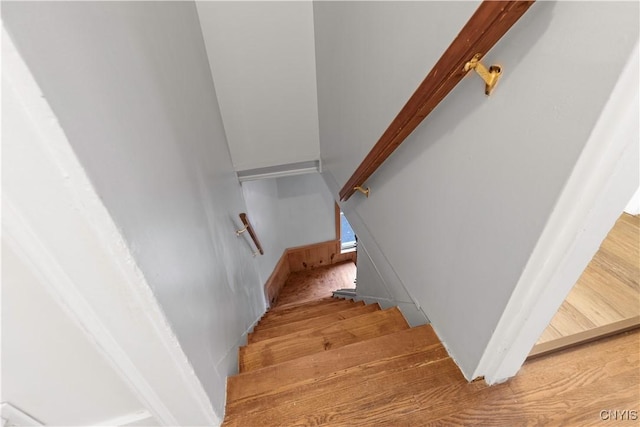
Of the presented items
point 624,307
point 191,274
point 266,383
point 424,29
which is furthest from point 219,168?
point 624,307

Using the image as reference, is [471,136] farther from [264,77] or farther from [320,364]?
[264,77]

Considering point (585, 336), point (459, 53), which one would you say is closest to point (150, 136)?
point (459, 53)

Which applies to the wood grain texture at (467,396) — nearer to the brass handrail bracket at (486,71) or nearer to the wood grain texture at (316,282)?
the brass handrail bracket at (486,71)

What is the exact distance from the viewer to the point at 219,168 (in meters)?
1.89

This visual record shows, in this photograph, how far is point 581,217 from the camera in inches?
23.9

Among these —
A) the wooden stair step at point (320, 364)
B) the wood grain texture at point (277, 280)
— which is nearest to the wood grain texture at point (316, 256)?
the wood grain texture at point (277, 280)

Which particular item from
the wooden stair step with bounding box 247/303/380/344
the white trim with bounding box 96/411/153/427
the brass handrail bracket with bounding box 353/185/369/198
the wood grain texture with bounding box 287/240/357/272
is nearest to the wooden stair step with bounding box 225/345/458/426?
the white trim with bounding box 96/411/153/427

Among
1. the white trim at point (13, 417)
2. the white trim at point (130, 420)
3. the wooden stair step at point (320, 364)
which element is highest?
the white trim at point (13, 417)

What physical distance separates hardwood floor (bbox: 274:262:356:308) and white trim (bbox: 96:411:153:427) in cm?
334

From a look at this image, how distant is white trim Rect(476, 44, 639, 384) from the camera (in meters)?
0.49

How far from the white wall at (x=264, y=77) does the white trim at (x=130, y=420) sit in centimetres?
198

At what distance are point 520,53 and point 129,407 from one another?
1.27 metres

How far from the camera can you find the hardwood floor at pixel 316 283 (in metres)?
4.23

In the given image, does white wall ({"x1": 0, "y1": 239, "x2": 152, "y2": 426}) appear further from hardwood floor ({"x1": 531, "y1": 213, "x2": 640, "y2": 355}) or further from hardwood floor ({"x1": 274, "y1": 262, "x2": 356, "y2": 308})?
hardwood floor ({"x1": 274, "y1": 262, "x2": 356, "y2": 308})
